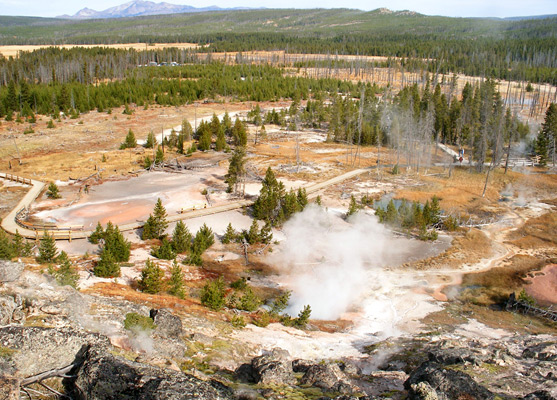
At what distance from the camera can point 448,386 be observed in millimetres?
13539

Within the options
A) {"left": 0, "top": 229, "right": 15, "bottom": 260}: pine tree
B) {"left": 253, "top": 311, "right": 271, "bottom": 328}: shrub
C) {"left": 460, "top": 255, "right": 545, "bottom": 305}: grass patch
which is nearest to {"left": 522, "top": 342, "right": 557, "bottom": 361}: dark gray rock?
{"left": 460, "top": 255, "right": 545, "bottom": 305}: grass patch

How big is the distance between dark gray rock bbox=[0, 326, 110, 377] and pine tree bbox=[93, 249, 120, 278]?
12242 millimetres

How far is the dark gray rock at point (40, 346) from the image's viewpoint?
11766 millimetres

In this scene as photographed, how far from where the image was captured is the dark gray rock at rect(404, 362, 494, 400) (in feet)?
43.1

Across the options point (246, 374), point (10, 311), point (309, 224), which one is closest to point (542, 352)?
point (246, 374)

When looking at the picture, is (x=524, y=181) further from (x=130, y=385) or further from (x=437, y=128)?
(x=130, y=385)

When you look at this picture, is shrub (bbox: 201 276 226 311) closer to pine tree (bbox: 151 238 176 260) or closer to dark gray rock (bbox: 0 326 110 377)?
pine tree (bbox: 151 238 176 260)

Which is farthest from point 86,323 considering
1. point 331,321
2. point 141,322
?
point 331,321

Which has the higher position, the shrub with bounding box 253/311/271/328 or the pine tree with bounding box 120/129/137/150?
the pine tree with bounding box 120/129/137/150

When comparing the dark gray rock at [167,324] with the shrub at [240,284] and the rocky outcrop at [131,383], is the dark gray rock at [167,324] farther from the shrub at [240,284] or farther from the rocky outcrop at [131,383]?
the shrub at [240,284]

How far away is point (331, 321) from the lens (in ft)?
77.0

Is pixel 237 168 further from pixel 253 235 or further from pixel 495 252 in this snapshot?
pixel 495 252

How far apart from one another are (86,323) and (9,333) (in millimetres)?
3915

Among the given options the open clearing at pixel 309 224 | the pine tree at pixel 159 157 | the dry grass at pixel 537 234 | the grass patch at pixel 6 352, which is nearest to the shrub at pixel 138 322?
the open clearing at pixel 309 224
